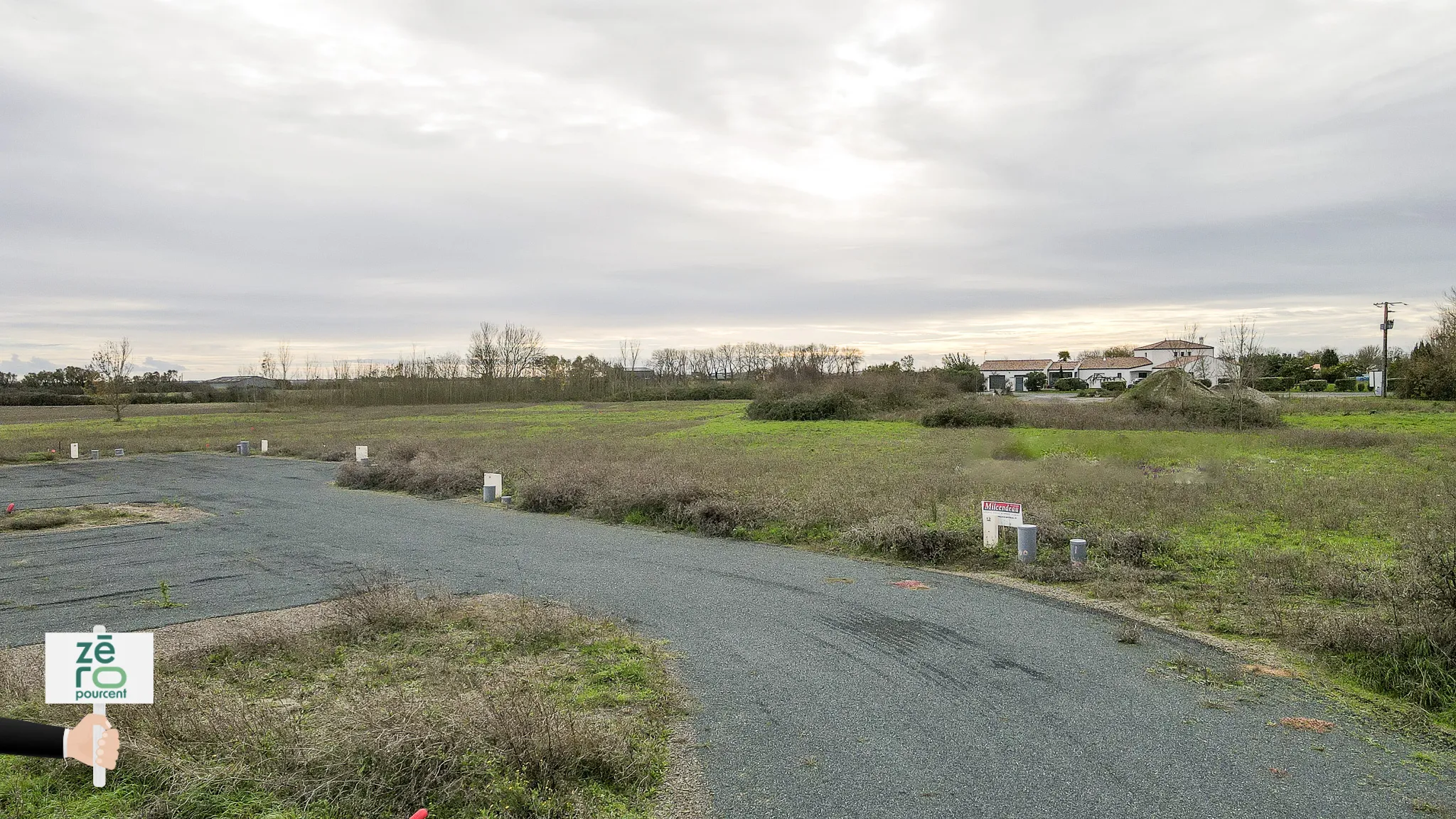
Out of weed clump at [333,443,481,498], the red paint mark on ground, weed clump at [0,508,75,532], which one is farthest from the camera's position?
weed clump at [333,443,481,498]

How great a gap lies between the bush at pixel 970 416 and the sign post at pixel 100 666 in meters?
32.9

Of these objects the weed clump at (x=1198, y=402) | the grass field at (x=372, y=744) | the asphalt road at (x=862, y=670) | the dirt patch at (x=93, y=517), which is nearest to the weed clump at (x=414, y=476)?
the dirt patch at (x=93, y=517)

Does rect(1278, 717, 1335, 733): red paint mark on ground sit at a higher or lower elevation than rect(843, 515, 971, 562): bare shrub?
lower

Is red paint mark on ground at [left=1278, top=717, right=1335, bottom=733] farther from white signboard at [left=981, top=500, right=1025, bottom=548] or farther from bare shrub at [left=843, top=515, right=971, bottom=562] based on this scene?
bare shrub at [left=843, top=515, right=971, bottom=562]

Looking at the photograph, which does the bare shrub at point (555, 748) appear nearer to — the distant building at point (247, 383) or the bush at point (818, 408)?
the bush at point (818, 408)

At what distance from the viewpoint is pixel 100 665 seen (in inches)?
99.6

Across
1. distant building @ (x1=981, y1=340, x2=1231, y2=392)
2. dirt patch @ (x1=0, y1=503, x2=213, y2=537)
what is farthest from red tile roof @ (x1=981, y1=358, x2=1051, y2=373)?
dirt patch @ (x1=0, y1=503, x2=213, y2=537)

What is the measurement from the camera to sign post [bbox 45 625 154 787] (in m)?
2.49

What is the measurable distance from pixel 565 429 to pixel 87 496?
68.4ft

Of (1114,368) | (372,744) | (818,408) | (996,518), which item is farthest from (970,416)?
(1114,368)

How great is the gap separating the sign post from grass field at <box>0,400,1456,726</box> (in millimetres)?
6805

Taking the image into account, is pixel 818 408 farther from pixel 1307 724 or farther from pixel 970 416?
pixel 1307 724

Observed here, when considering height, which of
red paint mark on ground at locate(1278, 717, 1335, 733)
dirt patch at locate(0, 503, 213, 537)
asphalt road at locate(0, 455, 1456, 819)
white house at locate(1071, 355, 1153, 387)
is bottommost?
dirt patch at locate(0, 503, 213, 537)

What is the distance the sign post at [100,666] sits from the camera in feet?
8.17
